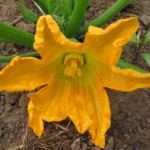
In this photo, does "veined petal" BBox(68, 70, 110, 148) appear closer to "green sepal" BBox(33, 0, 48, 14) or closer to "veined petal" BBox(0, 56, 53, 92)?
"veined petal" BBox(0, 56, 53, 92)

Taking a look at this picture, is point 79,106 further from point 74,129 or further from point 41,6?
point 41,6

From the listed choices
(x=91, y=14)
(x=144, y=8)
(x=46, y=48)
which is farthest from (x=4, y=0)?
(x=46, y=48)

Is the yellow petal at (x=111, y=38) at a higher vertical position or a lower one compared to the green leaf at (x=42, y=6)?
higher

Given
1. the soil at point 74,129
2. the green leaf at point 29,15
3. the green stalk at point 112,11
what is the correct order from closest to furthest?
the soil at point 74,129 → the green stalk at point 112,11 → the green leaf at point 29,15

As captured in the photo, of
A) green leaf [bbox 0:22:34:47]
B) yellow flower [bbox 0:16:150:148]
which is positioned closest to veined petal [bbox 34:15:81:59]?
yellow flower [bbox 0:16:150:148]

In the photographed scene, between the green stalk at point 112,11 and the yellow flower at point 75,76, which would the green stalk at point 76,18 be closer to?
the green stalk at point 112,11

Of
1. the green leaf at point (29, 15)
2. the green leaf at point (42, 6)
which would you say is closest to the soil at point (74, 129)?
the green leaf at point (29, 15)
